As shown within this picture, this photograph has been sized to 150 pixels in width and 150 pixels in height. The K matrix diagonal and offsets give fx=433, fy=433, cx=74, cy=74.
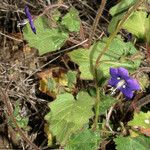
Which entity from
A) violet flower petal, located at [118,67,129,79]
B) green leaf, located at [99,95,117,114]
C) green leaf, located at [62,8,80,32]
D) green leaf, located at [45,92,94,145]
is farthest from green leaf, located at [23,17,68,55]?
violet flower petal, located at [118,67,129,79]

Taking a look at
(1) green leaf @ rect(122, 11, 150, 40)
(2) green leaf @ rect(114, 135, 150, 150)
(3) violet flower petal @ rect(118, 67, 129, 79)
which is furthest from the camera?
(1) green leaf @ rect(122, 11, 150, 40)

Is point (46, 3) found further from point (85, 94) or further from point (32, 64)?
point (85, 94)

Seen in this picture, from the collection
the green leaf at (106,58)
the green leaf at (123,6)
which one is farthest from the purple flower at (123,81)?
the green leaf at (123,6)

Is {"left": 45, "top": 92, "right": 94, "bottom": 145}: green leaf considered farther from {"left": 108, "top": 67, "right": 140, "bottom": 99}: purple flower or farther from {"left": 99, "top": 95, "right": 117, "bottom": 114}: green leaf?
{"left": 108, "top": 67, "right": 140, "bottom": 99}: purple flower

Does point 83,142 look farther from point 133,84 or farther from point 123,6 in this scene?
point 123,6

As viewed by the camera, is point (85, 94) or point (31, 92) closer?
point (85, 94)

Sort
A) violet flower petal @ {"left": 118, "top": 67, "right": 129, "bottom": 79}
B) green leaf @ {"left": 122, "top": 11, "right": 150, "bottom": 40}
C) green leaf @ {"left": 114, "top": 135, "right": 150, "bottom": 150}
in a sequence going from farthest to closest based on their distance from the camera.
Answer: green leaf @ {"left": 122, "top": 11, "right": 150, "bottom": 40} → green leaf @ {"left": 114, "top": 135, "right": 150, "bottom": 150} → violet flower petal @ {"left": 118, "top": 67, "right": 129, "bottom": 79}

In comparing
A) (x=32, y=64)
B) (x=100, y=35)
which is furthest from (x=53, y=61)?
(x=100, y=35)
